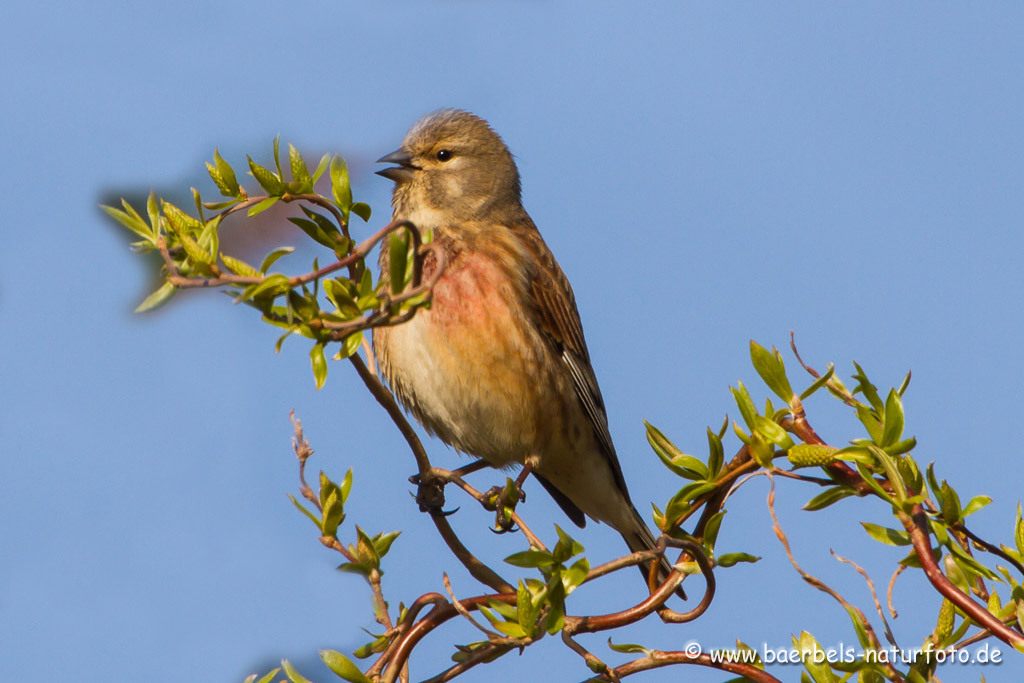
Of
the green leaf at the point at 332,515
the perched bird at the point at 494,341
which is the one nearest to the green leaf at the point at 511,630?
the green leaf at the point at 332,515

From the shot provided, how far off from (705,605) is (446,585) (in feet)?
2.25

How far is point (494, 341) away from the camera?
17.9 feet

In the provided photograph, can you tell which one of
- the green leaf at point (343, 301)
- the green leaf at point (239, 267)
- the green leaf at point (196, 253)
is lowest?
the green leaf at point (343, 301)

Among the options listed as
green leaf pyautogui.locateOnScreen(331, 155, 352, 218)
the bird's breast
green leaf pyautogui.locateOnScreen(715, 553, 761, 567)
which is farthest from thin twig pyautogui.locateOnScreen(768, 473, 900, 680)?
the bird's breast

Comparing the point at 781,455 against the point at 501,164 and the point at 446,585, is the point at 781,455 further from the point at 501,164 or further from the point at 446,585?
the point at 501,164

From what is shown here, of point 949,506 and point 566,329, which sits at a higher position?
point 566,329

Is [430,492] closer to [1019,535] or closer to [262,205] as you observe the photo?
[262,205]

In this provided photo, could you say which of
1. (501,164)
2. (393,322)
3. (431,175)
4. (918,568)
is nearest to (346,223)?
(393,322)

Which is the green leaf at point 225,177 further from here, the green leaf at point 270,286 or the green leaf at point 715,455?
the green leaf at point 715,455

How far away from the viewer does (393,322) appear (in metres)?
2.37

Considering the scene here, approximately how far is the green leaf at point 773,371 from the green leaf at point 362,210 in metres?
1.26

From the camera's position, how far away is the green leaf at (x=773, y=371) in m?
2.75

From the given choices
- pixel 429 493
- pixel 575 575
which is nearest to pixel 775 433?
pixel 575 575

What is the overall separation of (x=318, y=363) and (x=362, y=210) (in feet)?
3.00
